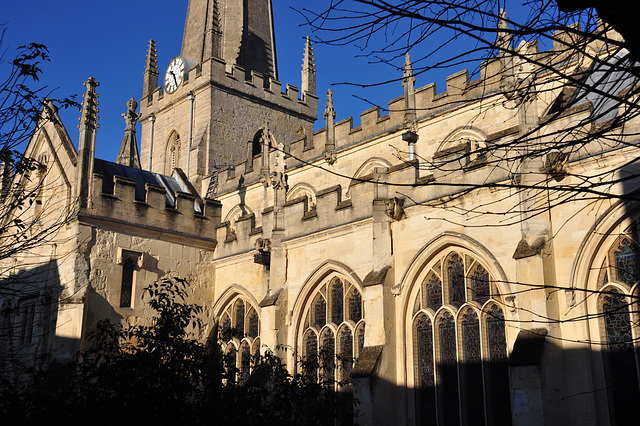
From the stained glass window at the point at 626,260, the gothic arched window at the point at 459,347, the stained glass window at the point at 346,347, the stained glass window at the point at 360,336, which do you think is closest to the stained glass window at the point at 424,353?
the gothic arched window at the point at 459,347

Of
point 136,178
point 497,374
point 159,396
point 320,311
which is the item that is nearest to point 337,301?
point 320,311

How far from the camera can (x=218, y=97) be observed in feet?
90.1

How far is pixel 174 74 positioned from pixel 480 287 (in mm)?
21141

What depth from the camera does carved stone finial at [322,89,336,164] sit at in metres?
20.6

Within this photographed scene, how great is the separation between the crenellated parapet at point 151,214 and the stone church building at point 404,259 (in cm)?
4

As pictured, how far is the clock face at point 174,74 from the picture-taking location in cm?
2936

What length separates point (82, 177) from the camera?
15742 mm

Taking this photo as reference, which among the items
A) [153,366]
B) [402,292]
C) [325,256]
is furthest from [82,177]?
[153,366]

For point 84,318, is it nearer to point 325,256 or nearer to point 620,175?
point 325,256

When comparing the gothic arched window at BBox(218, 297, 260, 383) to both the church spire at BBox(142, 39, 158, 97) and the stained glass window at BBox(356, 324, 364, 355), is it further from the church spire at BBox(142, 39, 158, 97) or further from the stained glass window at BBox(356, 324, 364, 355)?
the church spire at BBox(142, 39, 158, 97)

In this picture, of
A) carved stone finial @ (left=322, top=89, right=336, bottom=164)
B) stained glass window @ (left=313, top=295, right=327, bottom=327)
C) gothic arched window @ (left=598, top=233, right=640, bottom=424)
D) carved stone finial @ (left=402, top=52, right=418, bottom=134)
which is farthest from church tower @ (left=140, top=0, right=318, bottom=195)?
gothic arched window @ (left=598, top=233, right=640, bottom=424)

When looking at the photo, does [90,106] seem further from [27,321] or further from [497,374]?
[497,374]

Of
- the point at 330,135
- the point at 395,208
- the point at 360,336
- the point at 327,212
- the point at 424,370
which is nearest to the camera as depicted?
the point at 424,370

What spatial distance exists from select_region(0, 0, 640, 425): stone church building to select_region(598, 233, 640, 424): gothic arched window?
29 millimetres
